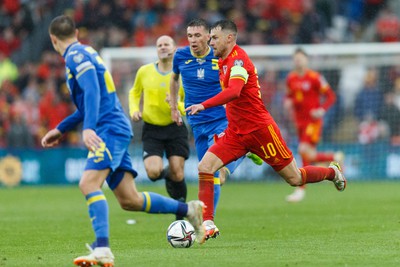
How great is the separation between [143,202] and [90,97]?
1.25 meters

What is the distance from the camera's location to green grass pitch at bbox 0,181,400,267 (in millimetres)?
9016

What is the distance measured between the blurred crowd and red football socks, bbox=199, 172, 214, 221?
15.1 m

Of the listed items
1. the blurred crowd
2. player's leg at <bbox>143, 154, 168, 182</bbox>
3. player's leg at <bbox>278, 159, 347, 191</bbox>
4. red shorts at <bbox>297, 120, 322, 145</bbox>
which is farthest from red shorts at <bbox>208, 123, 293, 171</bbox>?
the blurred crowd

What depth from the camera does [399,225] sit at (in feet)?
39.5

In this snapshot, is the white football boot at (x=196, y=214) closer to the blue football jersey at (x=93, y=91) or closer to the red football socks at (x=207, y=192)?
the blue football jersey at (x=93, y=91)

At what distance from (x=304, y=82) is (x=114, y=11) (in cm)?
1126

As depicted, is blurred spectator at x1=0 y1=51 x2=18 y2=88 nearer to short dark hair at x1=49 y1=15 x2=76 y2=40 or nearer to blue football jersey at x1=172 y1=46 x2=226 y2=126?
blue football jersey at x1=172 y1=46 x2=226 y2=126

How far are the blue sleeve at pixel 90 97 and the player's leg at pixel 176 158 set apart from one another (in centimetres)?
461

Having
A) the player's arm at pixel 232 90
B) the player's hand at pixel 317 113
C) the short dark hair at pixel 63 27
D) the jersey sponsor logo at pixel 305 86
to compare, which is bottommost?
A: the player's hand at pixel 317 113

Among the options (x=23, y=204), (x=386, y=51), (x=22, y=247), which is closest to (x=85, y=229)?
(x=22, y=247)

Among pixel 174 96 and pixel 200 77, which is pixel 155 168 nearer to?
pixel 174 96

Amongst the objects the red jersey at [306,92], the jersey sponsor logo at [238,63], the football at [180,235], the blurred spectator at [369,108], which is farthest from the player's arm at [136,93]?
the blurred spectator at [369,108]

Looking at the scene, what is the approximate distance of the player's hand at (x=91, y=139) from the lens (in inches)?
324

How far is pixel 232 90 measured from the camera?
9.91 metres
